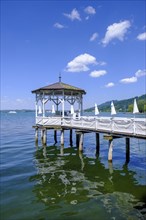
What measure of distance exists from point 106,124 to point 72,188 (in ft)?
21.4

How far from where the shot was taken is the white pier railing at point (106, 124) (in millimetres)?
16688

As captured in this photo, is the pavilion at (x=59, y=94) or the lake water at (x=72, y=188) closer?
the lake water at (x=72, y=188)

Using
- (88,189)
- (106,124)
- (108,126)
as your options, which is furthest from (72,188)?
(106,124)

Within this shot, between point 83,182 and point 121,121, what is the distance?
493 cm

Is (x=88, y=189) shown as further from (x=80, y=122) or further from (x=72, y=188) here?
(x=80, y=122)

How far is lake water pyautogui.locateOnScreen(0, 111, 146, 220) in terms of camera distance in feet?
38.0

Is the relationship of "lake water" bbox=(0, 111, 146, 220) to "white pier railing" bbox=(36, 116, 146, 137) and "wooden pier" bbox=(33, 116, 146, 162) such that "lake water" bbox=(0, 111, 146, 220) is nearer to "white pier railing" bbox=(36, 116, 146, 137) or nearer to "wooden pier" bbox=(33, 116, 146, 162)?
"wooden pier" bbox=(33, 116, 146, 162)

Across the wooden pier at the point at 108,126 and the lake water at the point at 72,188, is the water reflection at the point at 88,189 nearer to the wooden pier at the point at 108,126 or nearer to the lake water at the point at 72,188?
the lake water at the point at 72,188

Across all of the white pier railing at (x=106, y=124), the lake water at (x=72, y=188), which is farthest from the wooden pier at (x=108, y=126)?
the lake water at (x=72, y=188)

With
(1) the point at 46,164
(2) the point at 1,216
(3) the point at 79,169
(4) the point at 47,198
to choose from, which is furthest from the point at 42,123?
(2) the point at 1,216

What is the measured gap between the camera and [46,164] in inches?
819

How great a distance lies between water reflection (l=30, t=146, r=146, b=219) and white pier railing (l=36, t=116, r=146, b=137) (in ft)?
8.69

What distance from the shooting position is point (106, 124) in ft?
65.1

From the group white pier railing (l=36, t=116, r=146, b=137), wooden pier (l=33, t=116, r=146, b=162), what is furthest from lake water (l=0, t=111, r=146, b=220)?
white pier railing (l=36, t=116, r=146, b=137)
